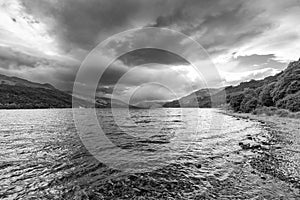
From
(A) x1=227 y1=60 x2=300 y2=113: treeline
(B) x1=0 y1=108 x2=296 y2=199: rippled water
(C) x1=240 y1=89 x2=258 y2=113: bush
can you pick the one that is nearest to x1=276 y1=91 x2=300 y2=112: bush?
(A) x1=227 y1=60 x2=300 y2=113: treeline

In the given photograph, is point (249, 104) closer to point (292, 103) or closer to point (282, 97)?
point (282, 97)

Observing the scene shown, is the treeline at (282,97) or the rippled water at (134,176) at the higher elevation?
the treeline at (282,97)

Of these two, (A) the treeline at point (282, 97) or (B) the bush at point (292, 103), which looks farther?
(A) the treeline at point (282, 97)

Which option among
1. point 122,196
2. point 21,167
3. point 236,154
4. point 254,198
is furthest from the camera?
point 236,154

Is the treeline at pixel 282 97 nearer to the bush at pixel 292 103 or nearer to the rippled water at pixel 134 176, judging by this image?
the bush at pixel 292 103

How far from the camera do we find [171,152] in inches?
822

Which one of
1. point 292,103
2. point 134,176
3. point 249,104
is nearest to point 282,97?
point 292,103

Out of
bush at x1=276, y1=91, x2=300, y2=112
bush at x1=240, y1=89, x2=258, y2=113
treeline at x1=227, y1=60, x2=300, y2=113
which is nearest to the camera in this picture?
bush at x1=276, y1=91, x2=300, y2=112

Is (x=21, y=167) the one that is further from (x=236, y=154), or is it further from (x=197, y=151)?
(x=236, y=154)

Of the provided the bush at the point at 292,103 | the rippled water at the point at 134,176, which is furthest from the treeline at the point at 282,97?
the rippled water at the point at 134,176

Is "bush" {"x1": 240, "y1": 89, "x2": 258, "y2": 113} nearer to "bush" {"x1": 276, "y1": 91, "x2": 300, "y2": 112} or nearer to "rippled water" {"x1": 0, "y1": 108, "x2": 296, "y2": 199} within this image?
"bush" {"x1": 276, "y1": 91, "x2": 300, "y2": 112}

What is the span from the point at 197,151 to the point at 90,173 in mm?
13490

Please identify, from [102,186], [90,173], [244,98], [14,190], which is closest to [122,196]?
[102,186]

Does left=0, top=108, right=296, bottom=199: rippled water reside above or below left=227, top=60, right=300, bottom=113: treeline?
below
